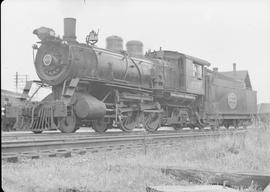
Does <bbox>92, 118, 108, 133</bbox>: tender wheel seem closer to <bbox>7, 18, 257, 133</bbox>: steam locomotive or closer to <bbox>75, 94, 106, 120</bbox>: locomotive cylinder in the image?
<bbox>7, 18, 257, 133</bbox>: steam locomotive

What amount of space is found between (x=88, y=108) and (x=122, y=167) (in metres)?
5.94

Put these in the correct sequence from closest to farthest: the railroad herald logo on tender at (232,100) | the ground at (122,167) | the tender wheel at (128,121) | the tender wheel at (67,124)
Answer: the ground at (122,167)
the tender wheel at (67,124)
the tender wheel at (128,121)
the railroad herald logo on tender at (232,100)

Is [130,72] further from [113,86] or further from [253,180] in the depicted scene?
[253,180]

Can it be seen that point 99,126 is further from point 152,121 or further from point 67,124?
point 152,121

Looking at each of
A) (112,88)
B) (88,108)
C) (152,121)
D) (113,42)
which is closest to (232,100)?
(152,121)

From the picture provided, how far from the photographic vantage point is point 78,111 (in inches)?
469

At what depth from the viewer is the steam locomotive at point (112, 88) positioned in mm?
12266

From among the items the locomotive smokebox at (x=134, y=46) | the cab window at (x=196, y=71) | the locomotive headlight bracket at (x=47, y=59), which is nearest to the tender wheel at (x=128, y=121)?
the locomotive headlight bracket at (x=47, y=59)

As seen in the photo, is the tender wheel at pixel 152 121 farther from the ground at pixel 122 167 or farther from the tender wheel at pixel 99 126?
the ground at pixel 122 167

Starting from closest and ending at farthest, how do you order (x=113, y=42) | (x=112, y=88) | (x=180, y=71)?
(x=112, y=88), (x=113, y=42), (x=180, y=71)

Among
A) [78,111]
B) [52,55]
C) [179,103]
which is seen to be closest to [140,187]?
[78,111]

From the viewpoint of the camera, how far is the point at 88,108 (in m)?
11.7

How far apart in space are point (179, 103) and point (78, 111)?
6776 mm

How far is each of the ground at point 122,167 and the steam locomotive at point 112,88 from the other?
4.48m
